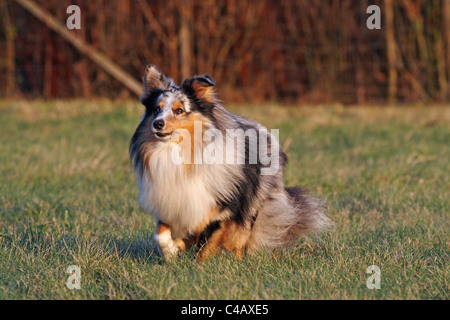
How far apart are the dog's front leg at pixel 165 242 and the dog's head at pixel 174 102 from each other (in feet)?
1.83

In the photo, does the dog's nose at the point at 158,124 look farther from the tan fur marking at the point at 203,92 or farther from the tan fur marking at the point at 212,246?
the tan fur marking at the point at 212,246

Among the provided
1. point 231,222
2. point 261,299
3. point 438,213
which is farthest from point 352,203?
point 261,299

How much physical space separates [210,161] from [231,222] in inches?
Answer: 16.2

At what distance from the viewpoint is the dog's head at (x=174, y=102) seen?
388cm

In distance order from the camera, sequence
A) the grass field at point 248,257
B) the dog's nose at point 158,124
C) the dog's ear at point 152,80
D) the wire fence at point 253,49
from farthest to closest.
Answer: the wire fence at point 253,49, the dog's ear at point 152,80, the dog's nose at point 158,124, the grass field at point 248,257

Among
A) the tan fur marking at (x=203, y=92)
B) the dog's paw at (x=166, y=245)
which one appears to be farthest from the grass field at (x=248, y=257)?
the tan fur marking at (x=203, y=92)

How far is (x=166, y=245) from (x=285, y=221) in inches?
32.6

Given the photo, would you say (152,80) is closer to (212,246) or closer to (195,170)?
(195,170)

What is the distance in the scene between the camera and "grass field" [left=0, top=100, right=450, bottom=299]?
11.6ft

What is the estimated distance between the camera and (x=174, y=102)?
13.0ft

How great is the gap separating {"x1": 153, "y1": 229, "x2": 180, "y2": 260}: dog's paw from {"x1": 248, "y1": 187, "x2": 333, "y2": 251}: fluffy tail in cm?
52

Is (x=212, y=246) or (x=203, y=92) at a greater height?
(x=203, y=92)

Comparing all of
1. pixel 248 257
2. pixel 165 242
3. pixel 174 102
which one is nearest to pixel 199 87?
pixel 174 102
